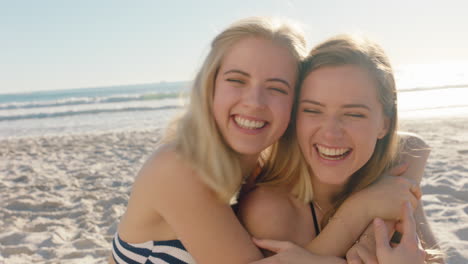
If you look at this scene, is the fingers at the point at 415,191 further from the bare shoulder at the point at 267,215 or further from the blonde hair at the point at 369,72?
the bare shoulder at the point at 267,215

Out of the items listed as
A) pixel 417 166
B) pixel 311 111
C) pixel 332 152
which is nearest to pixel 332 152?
pixel 332 152

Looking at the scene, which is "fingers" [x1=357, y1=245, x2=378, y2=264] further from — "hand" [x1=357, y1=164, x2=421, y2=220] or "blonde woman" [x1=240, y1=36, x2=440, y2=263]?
"hand" [x1=357, y1=164, x2=421, y2=220]

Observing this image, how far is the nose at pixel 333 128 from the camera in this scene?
91.8 inches

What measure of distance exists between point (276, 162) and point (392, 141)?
2.58ft

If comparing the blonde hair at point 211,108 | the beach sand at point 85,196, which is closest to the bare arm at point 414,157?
the beach sand at point 85,196

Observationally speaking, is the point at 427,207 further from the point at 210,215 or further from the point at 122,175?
the point at 122,175

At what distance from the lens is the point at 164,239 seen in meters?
2.47

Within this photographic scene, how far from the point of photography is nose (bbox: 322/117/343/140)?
233cm

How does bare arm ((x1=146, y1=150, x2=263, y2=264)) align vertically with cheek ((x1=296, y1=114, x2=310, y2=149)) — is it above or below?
below

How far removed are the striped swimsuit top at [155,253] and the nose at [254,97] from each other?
3.01 ft

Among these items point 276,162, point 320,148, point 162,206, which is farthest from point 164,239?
point 320,148

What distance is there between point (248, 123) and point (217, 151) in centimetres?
25

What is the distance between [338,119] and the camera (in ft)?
7.78

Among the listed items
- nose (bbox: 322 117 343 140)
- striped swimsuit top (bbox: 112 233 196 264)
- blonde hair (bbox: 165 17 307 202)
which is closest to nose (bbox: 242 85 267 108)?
blonde hair (bbox: 165 17 307 202)
